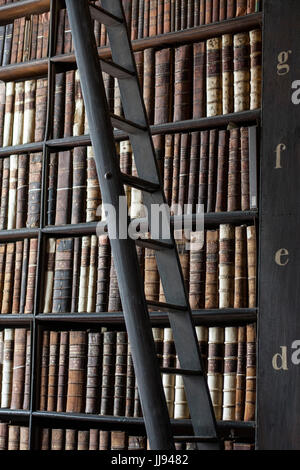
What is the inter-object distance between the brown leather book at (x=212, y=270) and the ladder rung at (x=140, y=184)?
0.43m

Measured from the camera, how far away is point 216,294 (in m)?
2.59

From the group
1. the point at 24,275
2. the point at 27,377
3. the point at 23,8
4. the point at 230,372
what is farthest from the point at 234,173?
the point at 23,8

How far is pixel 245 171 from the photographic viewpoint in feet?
8.51


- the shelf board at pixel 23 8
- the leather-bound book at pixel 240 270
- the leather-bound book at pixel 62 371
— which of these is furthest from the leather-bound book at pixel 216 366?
the shelf board at pixel 23 8

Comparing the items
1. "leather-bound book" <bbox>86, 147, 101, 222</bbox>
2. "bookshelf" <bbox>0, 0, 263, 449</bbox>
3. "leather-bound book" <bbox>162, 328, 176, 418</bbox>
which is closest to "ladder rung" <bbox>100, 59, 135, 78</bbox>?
"bookshelf" <bbox>0, 0, 263, 449</bbox>

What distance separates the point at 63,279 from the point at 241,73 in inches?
38.3

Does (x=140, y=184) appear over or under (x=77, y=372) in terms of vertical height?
over

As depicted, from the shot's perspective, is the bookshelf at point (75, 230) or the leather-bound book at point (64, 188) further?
the leather-bound book at point (64, 188)

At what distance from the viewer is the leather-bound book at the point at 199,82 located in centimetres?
273

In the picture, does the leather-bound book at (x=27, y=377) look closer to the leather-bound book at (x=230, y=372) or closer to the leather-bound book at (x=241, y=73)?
the leather-bound book at (x=230, y=372)

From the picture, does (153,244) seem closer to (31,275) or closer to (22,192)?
(31,275)

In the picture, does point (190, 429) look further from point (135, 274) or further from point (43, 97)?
point (43, 97)

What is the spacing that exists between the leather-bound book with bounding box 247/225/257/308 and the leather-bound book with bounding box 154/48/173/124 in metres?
0.54
